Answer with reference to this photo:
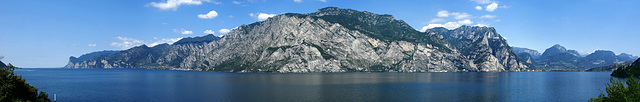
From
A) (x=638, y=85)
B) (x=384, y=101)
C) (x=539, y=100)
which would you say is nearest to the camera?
(x=638, y=85)

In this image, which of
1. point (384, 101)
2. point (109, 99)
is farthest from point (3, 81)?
point (384, 101)

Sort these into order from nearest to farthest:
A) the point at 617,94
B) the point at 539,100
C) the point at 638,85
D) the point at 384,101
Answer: the point at 638,85, the point at 617,94, the point at 384,101, the point at 539,100

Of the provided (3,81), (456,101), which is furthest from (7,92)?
(456,101)

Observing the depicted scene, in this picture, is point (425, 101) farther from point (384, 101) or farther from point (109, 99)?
point (109, 99)

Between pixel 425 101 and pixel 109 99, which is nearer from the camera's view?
pixel 425 101

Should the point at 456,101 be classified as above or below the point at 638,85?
below

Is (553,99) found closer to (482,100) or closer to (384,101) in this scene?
(482,100)
